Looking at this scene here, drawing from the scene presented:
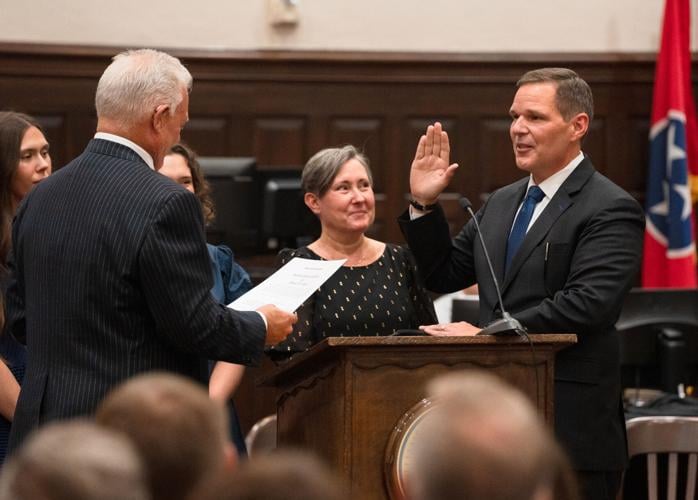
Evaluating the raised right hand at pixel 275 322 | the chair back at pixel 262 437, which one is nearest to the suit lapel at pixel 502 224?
the raised right hand at pixel 275 322

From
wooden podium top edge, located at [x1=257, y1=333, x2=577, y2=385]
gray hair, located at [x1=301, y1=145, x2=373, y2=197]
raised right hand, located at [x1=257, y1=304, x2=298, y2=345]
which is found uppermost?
gray hair, located at [x1=301, y1=145, x2=373, y2=197]

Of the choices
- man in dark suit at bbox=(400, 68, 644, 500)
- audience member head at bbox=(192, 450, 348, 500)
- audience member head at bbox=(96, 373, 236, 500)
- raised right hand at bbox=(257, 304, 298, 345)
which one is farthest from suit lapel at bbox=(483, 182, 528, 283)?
audience member head at bbox=(192, 450, 348, 500)

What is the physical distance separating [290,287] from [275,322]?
165mm

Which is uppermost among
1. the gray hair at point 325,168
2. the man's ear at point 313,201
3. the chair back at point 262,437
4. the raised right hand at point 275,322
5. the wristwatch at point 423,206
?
the gray hair at point 325,168

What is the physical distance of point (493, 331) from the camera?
3.07 metres

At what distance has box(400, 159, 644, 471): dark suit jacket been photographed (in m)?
3.38

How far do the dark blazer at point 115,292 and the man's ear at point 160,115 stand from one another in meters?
0.11

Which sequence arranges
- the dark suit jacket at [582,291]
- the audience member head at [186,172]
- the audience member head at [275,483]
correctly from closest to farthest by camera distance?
the audience member head at [275,483]
the dark suit jacket at [582,291]
the audience member head at [186,172]

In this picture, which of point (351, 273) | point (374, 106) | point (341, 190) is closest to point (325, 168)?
point (341, 190)

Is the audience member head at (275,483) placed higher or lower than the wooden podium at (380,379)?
higher

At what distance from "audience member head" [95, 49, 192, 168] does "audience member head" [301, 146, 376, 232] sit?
3.87ft

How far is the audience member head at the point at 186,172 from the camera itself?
4234 mm

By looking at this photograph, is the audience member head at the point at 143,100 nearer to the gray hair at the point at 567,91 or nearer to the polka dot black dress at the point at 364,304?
the polka dot black dress at the point at 364,304

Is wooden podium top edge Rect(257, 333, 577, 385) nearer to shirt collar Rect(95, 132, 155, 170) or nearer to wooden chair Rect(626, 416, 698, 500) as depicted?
shirt collar Rect(95, 132, 155, 170)
